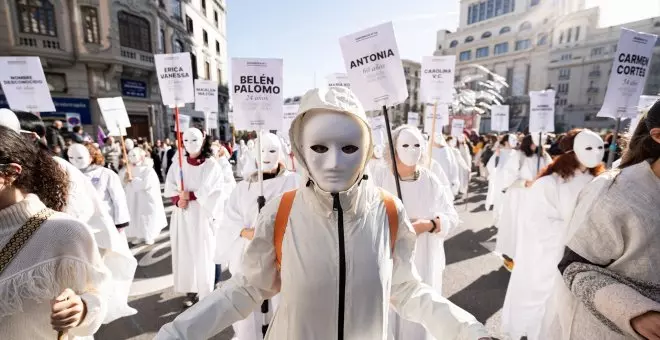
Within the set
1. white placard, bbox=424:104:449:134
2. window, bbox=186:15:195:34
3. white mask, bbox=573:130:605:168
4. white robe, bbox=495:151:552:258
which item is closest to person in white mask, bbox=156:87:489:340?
white mask, bbox=573:130:605:168

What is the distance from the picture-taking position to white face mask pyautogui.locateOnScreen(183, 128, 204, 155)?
3.95 meters

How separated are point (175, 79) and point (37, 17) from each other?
61.5ft

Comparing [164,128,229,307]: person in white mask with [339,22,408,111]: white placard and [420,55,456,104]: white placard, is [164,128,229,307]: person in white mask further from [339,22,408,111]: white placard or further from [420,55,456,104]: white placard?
[420,55,456,104]: white placard

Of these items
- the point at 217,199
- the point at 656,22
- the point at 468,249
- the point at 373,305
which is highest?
the point at 656,22

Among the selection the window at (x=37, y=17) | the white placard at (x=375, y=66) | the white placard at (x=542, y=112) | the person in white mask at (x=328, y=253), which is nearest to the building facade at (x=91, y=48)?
the window at (x=37, y=17)

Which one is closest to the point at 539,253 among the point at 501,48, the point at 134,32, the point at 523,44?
the point at 134,32

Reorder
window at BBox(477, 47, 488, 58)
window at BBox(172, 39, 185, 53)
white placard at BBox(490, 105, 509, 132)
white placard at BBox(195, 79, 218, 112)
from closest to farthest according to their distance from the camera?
1. white placard at BBox(195, 79, 218, 112)
2. white placard at BBox(490, 105, 509, 132)
3. window at BBox(172, 39, 185, 53)
4. window at BBox(477, 47, 488, 58)

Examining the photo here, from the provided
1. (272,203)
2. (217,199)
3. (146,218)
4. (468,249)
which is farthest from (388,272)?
(146,218)

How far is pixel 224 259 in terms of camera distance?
3.05m

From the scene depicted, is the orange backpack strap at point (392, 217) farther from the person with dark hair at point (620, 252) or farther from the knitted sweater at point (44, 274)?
the knitted sweater at point (44, 274)

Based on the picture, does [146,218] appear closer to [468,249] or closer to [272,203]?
[272,203]

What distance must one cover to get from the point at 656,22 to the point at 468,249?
1854 inches

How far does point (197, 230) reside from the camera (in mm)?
3908

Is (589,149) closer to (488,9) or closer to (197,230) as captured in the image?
(197,230)
